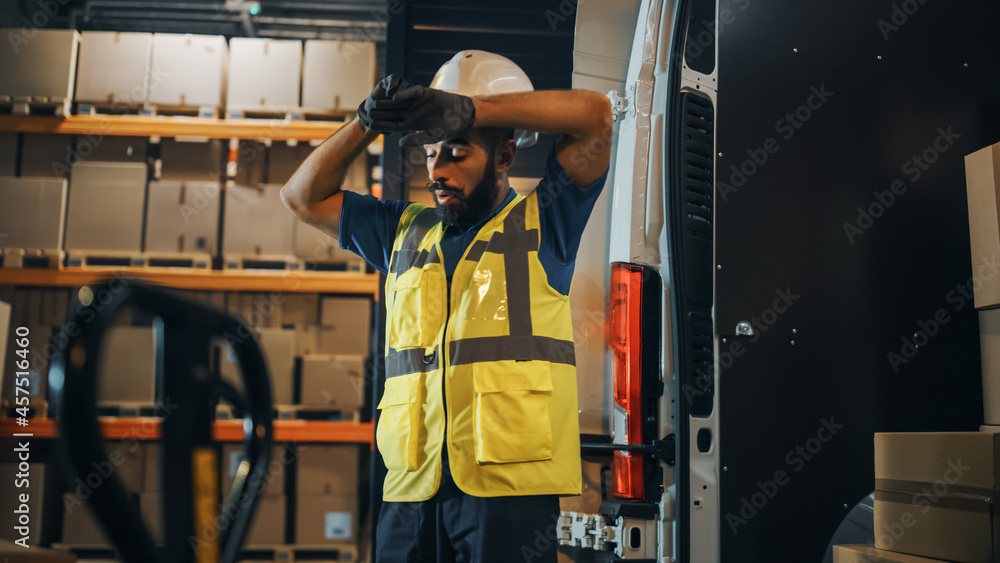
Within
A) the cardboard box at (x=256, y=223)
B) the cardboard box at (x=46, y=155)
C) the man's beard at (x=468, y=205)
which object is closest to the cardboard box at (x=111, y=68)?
the cardboard box at (x=46, y=155)

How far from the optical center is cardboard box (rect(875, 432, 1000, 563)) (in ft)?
6.66

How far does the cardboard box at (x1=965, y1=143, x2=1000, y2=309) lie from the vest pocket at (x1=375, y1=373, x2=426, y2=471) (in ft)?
→ 5.76

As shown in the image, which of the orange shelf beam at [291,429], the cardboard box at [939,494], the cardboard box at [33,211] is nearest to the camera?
the cardboard box at [939,494]

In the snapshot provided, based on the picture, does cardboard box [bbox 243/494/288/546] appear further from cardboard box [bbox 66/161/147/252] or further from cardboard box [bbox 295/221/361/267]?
cardboard box [bbox 66/161/147/252]

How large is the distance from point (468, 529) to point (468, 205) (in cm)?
90

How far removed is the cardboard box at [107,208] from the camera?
4.97m

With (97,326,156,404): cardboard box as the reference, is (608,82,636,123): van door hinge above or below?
above

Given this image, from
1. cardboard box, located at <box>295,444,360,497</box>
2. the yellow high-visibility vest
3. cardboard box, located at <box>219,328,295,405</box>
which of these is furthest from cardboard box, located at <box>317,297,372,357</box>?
the yellow high-visibility vest

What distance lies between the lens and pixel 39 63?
512 centimetres

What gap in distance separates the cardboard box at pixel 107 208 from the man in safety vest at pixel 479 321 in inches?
120

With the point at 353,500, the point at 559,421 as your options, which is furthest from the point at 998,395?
the point at 353,500

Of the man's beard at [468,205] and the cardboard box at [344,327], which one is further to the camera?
the cardboard box at [344,327]

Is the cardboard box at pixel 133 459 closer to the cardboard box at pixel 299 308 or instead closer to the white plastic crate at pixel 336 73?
the cardboard box at pixel 299 308

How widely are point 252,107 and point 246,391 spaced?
4.76 meters
